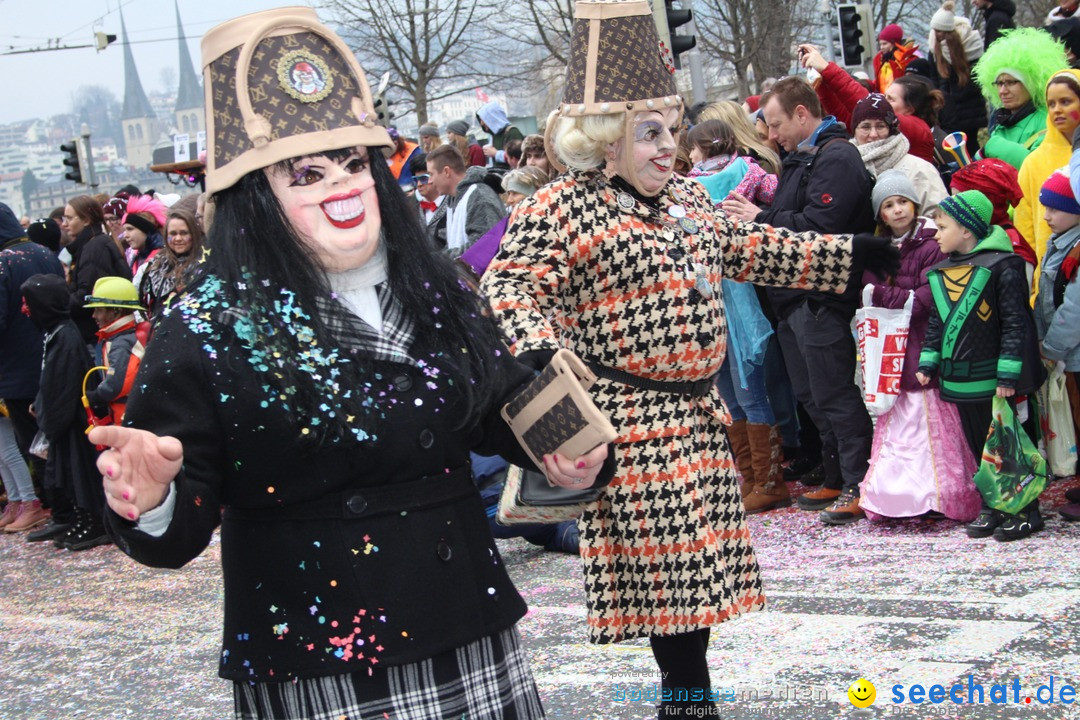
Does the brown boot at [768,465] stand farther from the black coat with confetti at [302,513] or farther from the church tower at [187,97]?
the church tower at [187,97]

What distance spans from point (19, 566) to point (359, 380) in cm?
709

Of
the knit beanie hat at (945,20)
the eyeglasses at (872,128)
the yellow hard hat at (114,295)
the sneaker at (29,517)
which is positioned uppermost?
the knit beanie hat at (945,20)

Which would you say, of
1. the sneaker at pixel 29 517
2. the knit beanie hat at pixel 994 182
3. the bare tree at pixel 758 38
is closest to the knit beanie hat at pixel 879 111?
the knit beanie hat at pixel 994 182

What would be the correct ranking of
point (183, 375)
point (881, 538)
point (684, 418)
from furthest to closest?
point (881, 538)
point (684, 418)
point (183, 375)

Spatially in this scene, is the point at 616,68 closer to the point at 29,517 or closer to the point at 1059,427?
the point at 1059,427

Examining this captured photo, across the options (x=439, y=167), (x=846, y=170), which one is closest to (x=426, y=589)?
(x=846, y=170)

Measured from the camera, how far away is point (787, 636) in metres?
4.81

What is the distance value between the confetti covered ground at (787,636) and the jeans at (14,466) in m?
2.77

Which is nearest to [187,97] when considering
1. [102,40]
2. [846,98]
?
[102,40]

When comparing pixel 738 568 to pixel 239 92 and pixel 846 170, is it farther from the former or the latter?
pixel 846 170

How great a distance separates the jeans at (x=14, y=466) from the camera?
981 centimetres

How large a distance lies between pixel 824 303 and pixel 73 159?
22.6 m

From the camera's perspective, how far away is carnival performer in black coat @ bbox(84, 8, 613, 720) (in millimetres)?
2285

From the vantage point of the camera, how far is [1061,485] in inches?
258
